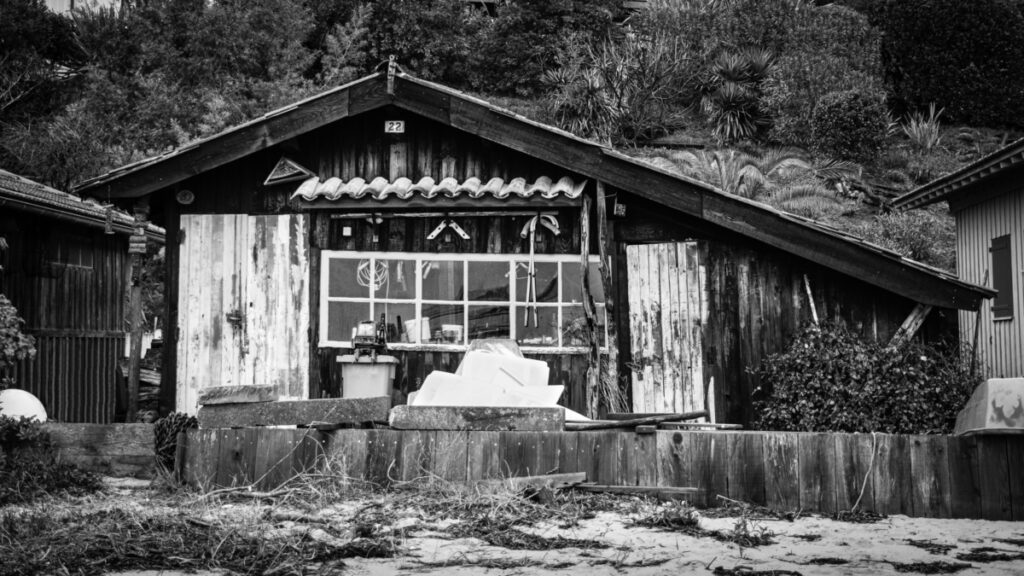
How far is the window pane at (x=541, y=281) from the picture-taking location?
11375 mm

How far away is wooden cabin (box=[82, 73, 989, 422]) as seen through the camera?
1095 cm

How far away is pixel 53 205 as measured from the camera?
14.1m

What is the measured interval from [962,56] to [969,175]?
16.4 meters

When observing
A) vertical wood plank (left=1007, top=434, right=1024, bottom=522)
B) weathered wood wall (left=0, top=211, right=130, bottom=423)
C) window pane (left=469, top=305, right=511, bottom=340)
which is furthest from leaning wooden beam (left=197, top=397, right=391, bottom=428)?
weathered wood wall (left=0, top=211, right=130, bottom=423)

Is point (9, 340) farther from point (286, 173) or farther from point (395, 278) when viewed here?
A: point (395, 278)

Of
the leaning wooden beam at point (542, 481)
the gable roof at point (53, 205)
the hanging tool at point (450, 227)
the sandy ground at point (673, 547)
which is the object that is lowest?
the sandy ground at point (673, 547)

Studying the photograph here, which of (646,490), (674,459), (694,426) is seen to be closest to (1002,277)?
(694,426)

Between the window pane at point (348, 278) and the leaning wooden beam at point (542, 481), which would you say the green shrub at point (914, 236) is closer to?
the window pane at point (348, 278)

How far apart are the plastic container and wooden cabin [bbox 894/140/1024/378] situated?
773 centimetres

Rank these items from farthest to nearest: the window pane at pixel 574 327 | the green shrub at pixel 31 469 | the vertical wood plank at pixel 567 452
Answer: the window pane at pixel 574 327 < the green shrub at pixel 31 469 < the vertical wood plank at pixel 567 452

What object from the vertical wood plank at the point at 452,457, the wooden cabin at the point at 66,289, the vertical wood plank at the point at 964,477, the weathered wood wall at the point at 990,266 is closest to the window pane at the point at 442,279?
the vertical wood plank at the point at 452,457

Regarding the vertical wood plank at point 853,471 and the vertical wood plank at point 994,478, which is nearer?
the vertical wood plank at point 994,478

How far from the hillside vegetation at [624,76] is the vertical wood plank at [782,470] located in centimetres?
1471

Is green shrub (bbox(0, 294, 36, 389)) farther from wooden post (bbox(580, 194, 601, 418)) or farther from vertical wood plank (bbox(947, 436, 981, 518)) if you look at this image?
vertical wood plank (bbox(947, 436, 981, 518))
